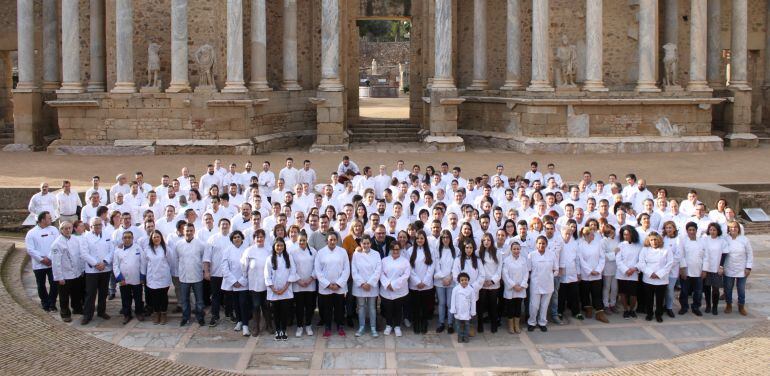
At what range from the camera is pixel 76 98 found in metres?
24.4

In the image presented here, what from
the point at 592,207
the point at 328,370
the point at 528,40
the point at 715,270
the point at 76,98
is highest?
the point at 528,40

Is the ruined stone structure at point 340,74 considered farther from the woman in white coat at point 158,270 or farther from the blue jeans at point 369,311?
the blue jeans at point 369,311

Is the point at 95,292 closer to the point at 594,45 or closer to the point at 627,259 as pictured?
the point at 627,259

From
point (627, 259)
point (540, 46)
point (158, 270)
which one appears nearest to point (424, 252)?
point (627, 259)

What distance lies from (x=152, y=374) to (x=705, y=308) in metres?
7.75

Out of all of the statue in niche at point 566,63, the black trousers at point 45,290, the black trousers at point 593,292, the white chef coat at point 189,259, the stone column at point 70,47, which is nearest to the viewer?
the white chef coat at point 189,259

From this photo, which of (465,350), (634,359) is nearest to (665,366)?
(634,359)

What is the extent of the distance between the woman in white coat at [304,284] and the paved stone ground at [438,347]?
11.4 inches

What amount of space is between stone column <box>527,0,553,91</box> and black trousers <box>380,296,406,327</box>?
16.2 meters

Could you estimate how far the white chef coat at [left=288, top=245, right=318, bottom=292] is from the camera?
10.4m

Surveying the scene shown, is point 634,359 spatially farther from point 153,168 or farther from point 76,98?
point 76,98

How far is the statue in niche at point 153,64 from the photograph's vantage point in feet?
79.6

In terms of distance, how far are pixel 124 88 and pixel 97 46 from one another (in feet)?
9.90

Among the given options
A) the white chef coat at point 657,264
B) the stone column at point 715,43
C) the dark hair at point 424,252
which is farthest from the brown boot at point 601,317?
the stone column at point 715,43
